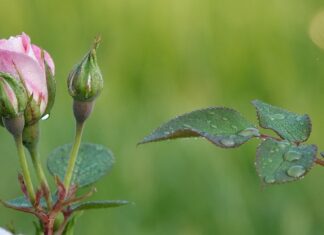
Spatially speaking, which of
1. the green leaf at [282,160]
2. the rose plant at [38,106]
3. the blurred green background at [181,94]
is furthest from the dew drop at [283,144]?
the blurred green background at [181,94]

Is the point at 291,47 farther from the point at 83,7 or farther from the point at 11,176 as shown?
the point at 11,176

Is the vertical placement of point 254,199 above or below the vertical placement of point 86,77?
below

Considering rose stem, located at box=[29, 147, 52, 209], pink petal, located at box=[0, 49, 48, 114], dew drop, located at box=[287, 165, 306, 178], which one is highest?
pink petal, located at box=[0, 49, 48, 114]

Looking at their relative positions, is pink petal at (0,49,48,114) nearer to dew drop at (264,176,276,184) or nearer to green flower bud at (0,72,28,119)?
green flower bud at (0,72,28,119)

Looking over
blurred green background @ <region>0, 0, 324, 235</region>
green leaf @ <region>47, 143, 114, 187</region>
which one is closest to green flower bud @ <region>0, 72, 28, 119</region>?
green leaf @ <region>47, 143, 114, 187</region>

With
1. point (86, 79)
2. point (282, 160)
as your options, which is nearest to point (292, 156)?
point (282, 160)

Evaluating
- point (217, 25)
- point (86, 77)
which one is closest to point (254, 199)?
point (217, 25)

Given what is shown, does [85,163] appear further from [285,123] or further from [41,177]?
[285,123]

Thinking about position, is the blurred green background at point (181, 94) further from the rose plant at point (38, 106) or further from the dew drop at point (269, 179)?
the dew drop at point (269, 179)
